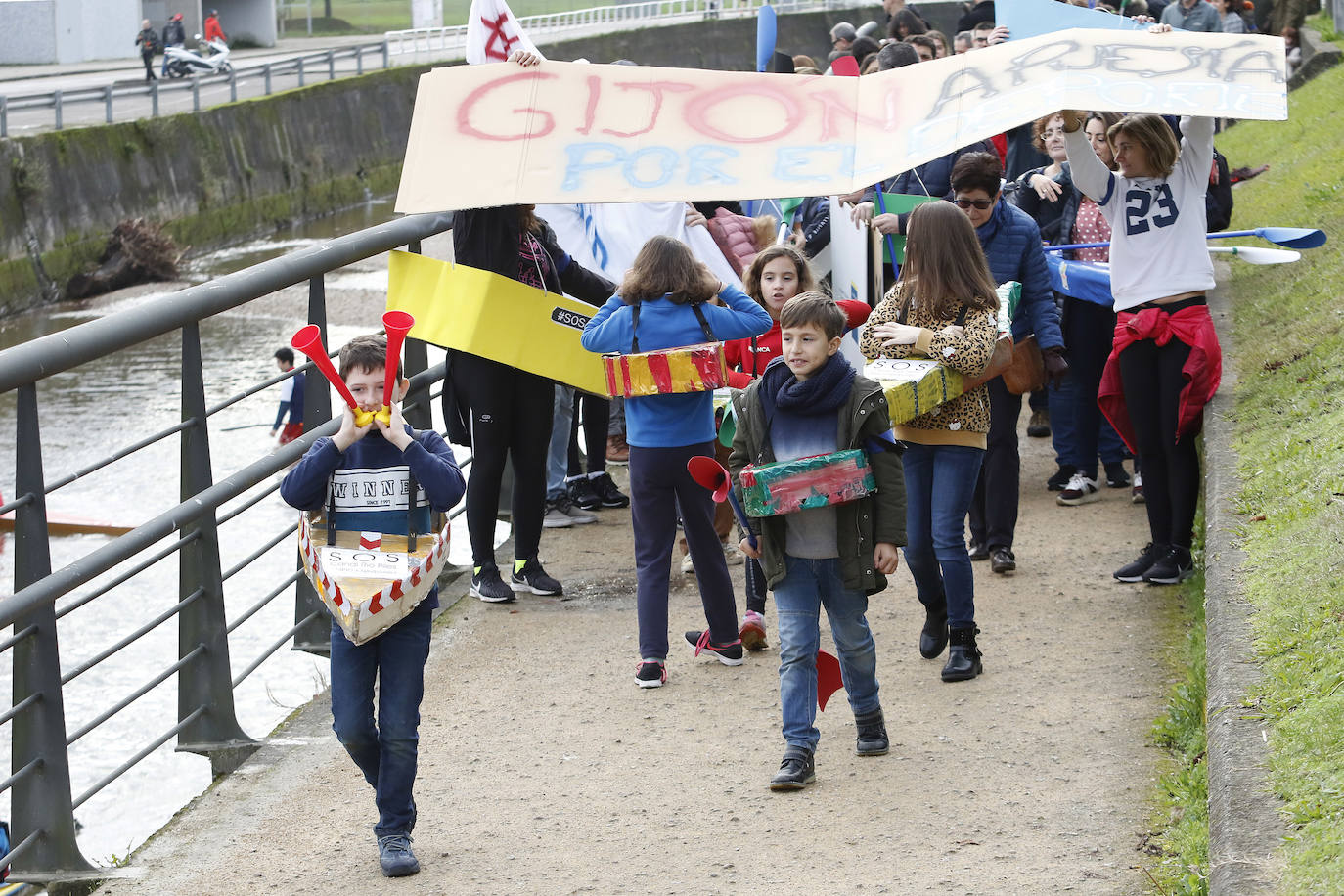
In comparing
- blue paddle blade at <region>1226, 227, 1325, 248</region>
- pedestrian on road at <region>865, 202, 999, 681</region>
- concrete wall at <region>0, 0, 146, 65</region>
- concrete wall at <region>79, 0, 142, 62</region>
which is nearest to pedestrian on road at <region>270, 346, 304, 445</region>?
blue paddle blade at <region>1226, 227, 1325, 248</region>

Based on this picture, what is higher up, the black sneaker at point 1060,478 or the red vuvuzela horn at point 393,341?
the red vuvuzela horn at point 393,341

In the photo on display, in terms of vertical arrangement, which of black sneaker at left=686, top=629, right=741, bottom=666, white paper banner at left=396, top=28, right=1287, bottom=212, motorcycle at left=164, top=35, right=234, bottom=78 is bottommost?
motorcycle at left=164, top=35, right=234, bottom=78

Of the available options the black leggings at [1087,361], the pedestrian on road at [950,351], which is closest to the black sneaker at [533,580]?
the pedestrian on road at [950,351]

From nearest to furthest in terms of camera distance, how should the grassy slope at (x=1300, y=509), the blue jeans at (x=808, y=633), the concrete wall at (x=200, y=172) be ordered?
the grassy slope at (x=1300, y=509) → the blue jeans at (x=808, y=633) → the concrete wall at (x=200, y=172)

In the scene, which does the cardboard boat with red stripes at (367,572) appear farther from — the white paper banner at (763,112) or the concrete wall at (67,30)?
the concrete wall at (67,30)

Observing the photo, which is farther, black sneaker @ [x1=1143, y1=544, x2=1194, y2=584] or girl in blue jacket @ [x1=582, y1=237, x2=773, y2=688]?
black sneaker @ [x1=1143, y1=544, x2=1194, y2=584]

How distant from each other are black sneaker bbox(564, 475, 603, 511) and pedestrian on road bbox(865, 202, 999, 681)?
8.83ft

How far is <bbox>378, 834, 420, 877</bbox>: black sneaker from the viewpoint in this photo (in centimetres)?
452

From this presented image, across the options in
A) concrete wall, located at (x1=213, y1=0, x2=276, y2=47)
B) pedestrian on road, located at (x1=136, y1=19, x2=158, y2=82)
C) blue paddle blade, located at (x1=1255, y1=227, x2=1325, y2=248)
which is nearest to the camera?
blue paddle blade, located at (x1=1255, y1=227, x2=1325, y2=248)

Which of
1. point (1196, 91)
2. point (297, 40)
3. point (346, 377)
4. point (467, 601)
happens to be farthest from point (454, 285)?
point (297, 40)

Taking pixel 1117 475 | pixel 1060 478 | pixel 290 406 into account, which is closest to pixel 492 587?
pixel 1060 478

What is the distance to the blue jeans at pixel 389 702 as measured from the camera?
4.54 m

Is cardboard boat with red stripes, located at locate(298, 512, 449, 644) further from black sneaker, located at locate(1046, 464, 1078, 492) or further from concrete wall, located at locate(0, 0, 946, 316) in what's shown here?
concrete wall, located at locate(0, 0, 946, 316)

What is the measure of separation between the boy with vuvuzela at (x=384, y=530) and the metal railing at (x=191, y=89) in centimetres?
2371
